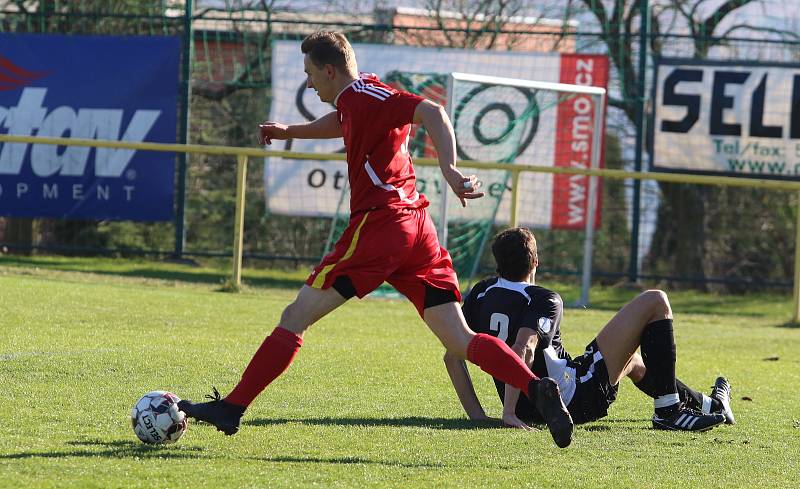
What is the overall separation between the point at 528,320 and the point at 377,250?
0.96 meters

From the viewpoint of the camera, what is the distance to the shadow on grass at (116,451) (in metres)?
4.77

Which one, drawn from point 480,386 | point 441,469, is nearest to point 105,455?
point 441,469

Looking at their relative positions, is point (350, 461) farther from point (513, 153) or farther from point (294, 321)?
point (513, 153)

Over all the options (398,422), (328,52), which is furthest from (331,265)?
(398,422)

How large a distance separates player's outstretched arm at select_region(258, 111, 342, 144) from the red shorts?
66 centimetres

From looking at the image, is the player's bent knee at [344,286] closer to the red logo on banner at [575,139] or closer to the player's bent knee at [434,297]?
the player's bent knee at [434,297]

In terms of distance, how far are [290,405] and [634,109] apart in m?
9.43

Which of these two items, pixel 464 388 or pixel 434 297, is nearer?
pixel 434 297

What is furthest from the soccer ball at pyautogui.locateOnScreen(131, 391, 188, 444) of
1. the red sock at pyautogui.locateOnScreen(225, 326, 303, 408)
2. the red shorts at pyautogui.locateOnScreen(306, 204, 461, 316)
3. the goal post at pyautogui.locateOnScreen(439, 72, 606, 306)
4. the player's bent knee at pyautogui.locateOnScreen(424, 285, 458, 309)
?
the goal post at pyautogui.locateOnScreen(439, 72, 606, 306)

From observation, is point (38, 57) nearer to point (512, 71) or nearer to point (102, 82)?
point (102, 82)

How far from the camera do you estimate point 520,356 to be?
18.5 ft

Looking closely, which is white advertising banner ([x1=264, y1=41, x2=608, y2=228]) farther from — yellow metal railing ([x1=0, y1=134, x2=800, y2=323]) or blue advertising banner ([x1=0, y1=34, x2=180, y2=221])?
yellow metal railing ([x1=0, y1=134, x2=800, y2=323])

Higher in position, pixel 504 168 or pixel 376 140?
pixel 504 168

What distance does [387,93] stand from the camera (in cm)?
521
